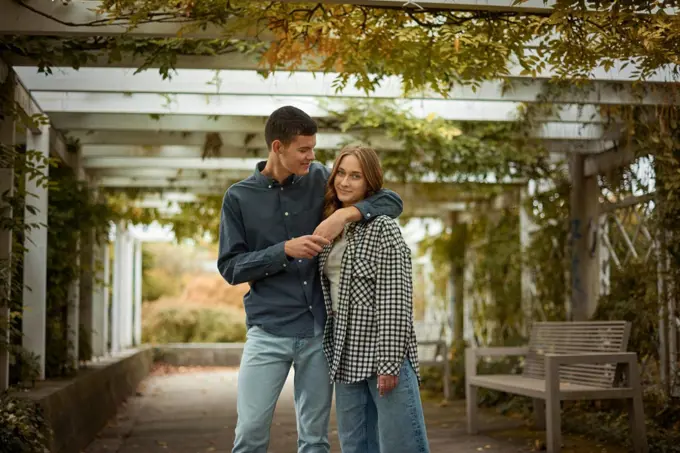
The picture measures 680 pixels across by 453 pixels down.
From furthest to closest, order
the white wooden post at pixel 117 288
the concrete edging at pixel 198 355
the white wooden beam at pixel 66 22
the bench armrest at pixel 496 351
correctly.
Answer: the concrete edging at pixel 198 355 → the white wooden post at pixel 117 288 → the bench armrest at pixel 496 351 → the white wooden beam at pixel 66 22

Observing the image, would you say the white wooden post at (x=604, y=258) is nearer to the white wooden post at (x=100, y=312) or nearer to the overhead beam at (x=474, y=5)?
the overhead beam at (x=474, y=5)

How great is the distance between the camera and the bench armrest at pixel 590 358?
643 centimetres

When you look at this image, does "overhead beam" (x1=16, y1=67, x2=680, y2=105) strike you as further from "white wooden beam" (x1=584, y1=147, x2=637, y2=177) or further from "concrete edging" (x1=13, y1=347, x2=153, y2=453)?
"concrete edging" (x1=13, y1=347, x2=153, y2=453)

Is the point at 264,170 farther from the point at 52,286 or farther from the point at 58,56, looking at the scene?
the point at 52,286

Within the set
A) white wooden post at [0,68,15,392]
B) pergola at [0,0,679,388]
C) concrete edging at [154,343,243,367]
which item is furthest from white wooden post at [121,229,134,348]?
white wooden post at [0,68,15,392]

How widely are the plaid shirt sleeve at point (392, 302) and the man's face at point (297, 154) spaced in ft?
1.35

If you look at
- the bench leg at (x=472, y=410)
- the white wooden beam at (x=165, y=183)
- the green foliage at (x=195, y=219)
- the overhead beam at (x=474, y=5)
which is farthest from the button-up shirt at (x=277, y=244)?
the green foliage at (x=195, y=219)

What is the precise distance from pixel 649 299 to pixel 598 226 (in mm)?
2256

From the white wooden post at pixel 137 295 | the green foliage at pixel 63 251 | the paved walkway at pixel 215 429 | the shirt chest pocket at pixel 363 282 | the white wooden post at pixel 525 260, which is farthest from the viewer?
the white wooden post at pixel 137 295

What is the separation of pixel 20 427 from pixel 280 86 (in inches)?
146

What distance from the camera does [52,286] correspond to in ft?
28.7

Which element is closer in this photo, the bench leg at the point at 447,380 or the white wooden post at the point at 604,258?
the white wooden post at the point at 604,258

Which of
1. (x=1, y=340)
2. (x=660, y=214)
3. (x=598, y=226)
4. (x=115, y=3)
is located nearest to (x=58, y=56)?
(x=115, y=3)

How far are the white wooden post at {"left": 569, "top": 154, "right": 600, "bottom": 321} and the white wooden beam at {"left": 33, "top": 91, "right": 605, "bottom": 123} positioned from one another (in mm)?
1324
